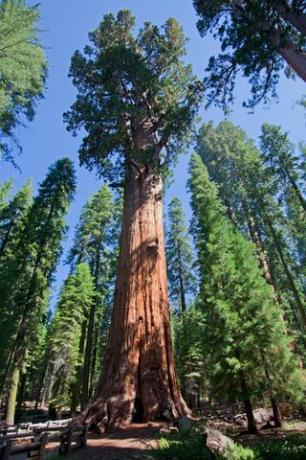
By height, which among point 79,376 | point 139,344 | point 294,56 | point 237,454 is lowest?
point 237,454

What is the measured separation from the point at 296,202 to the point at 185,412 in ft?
53.1

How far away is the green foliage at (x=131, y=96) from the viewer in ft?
38.4

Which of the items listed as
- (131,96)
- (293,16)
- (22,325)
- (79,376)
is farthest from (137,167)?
(79,376)

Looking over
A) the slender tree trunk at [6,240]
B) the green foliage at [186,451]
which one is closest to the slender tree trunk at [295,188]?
the green foliage at [186,451]

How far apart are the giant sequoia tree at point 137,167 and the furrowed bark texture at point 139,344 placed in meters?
0.02

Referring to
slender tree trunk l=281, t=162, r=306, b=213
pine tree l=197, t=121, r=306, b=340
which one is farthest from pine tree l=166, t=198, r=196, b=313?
slender tree trunk l=281, t=162, r=306, b=213

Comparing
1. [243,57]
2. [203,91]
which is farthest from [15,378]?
[243,57]

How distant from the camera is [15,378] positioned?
17.4m

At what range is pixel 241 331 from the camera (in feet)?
40.1

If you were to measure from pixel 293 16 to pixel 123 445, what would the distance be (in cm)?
970

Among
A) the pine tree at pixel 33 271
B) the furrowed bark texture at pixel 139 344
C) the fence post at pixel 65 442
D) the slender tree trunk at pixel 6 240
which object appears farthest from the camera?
the slender tree trunk at pixel 6 240

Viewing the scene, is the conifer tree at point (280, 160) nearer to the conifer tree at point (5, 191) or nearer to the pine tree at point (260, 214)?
the pine tree at point (260, 214)

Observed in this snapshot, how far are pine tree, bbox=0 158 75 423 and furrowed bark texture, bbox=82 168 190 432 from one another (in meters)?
11.4

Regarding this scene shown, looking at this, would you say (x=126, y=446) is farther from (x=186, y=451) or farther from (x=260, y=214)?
(x=260, y=214)
